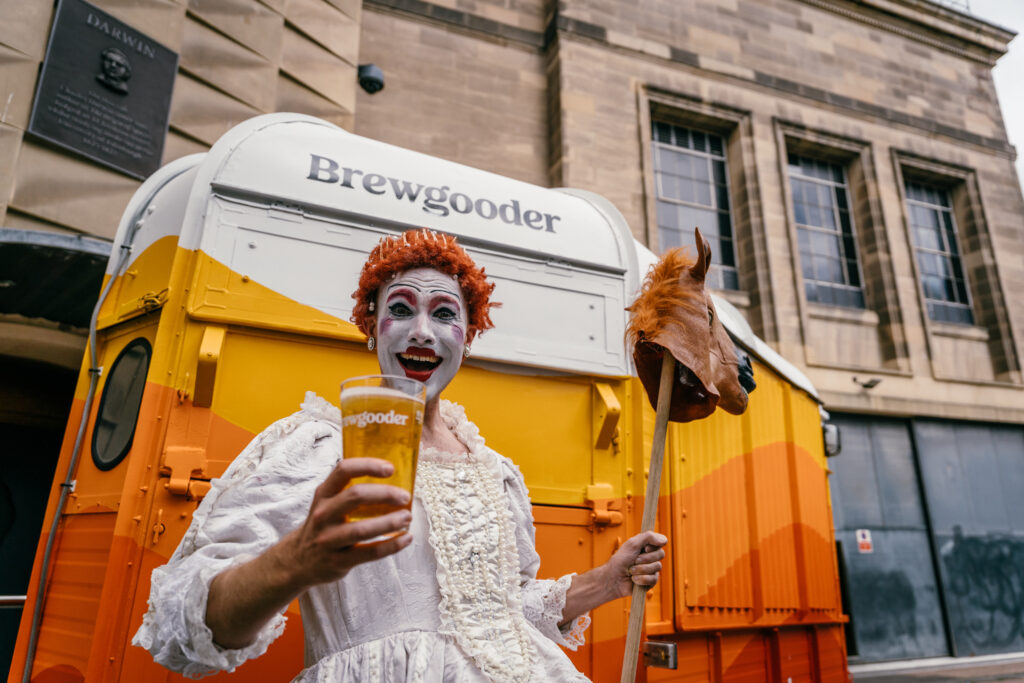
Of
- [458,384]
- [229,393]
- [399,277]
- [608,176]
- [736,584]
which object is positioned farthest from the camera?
[608,176]

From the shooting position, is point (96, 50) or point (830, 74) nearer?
point (96, 50)

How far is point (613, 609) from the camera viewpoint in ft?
10.5

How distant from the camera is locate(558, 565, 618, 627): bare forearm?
1.81 m

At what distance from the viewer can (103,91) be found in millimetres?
5809

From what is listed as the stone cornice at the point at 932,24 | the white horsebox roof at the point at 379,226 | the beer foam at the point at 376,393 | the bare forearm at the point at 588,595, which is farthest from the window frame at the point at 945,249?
the beer foam at the point at 376,393

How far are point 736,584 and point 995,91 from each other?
14.3 meters

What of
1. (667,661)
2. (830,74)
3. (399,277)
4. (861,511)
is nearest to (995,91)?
(830,74)

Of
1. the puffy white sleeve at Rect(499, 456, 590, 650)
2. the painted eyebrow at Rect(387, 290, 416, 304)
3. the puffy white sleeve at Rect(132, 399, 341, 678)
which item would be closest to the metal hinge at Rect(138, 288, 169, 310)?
the painted eyebrow at Rect(387, 290, 416, 304)

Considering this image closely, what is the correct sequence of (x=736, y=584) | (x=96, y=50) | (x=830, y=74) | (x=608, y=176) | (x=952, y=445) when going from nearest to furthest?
(x=736, y=584)
(x=96, y=50)
(x=608, y=176)
(x=952, y=445)
(x=830, y=74)

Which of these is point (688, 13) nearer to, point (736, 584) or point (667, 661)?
point (736, 584)

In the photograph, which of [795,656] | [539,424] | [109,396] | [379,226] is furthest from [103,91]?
[795,656]

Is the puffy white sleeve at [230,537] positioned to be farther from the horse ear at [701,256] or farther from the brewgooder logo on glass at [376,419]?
the horse ear at [701,256]

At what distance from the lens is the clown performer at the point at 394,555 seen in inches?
38.7

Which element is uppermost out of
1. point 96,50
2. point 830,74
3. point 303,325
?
point 830,74
